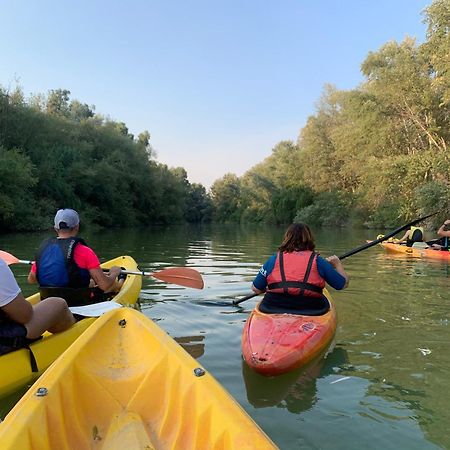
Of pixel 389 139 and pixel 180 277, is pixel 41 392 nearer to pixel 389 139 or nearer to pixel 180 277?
pixel 180 277

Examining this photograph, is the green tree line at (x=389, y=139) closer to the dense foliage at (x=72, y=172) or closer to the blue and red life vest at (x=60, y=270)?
the dense foliage at (x=72, y=172)

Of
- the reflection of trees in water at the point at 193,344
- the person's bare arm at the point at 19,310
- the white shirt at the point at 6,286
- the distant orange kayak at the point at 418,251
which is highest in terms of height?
the white shirt at the point at 6,286

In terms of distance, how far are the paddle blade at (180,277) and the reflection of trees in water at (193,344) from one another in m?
Result: 1.12

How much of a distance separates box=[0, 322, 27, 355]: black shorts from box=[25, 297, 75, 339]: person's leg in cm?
5

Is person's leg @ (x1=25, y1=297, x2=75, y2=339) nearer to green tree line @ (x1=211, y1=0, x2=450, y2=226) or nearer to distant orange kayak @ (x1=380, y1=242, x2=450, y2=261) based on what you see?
distant orange kayak @ (x1=380, y1=242, x2=450, y2=261)

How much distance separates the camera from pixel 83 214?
2919cm

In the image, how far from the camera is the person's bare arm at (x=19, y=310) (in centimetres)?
315

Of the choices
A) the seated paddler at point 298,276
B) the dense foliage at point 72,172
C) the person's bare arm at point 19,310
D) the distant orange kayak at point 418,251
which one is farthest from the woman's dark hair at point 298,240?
the dense foliage at point 72,172

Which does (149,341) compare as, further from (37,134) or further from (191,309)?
(37,134)

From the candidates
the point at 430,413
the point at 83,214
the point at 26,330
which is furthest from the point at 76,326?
the point at 83,214

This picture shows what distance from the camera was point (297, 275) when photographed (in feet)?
13.6

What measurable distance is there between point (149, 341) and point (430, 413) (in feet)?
6.14

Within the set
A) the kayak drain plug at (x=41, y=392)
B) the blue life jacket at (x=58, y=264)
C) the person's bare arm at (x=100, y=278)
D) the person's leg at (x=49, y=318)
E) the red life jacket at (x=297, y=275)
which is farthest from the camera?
the person's bare arm at (x=100, y=278)

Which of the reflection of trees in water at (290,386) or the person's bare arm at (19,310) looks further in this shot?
the reflection of trees in water at (290,386)
